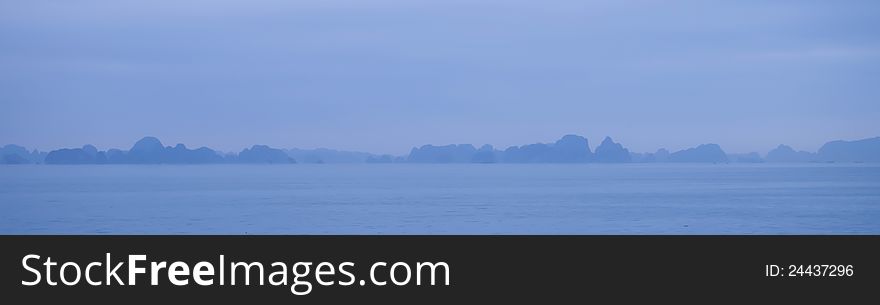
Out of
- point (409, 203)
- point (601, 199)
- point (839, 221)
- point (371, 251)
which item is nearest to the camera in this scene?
point (371, 251)

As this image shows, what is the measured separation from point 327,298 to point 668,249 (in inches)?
59.0

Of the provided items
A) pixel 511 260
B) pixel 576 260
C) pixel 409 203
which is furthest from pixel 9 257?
pixel 409 203

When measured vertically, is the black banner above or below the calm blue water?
below

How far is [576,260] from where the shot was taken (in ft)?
13.5

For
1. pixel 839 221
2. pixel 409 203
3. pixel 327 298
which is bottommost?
pixel 327 298

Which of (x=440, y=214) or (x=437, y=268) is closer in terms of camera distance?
(x=437, y=268)

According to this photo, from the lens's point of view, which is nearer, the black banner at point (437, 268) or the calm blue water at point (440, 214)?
the black banner at point (437, 268)

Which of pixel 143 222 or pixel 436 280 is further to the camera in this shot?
pixel 143 222

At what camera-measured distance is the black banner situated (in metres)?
3.92

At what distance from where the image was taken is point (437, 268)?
4.00 meters

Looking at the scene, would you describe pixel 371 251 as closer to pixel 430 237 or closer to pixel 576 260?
pixel 430 237

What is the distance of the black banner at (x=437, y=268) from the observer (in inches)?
154

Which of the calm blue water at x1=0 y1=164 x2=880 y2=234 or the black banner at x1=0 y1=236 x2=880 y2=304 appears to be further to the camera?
the calm blue water at x1=0 y1=164 x2=880 y2=234

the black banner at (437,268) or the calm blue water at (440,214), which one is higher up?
the calm blue water at (440,214)
